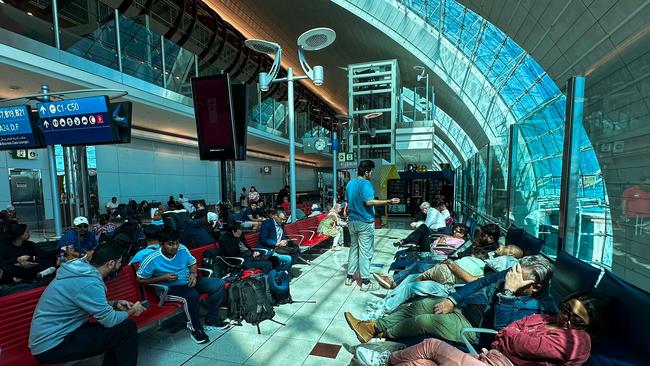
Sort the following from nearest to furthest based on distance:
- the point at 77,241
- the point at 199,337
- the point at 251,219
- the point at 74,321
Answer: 1. the point at 74,321
2. the point at 199,337
3. the point at 77,241
4. the point at 251,219

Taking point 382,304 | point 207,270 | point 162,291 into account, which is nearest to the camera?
point 162,291

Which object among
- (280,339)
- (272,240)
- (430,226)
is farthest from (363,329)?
(430,226)

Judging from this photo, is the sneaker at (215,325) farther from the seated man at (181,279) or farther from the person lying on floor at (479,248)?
the person lying on floor at (479,248)

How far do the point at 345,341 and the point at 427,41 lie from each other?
19.5 meters

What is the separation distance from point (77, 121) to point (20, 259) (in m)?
2.80

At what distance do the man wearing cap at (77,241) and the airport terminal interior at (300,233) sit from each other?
36 mm

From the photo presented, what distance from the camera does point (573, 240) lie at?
296 cm

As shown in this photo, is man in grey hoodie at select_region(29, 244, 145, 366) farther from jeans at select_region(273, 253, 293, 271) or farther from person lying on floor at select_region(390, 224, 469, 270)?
person lying on floor at select_region(390, 224, 469, 270)

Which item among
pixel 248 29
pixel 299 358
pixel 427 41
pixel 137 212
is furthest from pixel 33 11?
pixel 248 29

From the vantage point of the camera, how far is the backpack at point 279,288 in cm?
399

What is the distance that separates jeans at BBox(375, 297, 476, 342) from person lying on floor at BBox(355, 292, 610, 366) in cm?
40

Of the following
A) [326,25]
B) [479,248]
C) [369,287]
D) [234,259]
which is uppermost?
[326,25]

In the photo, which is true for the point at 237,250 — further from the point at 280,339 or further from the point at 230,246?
the point at 280,339

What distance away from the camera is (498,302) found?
2486 mm
